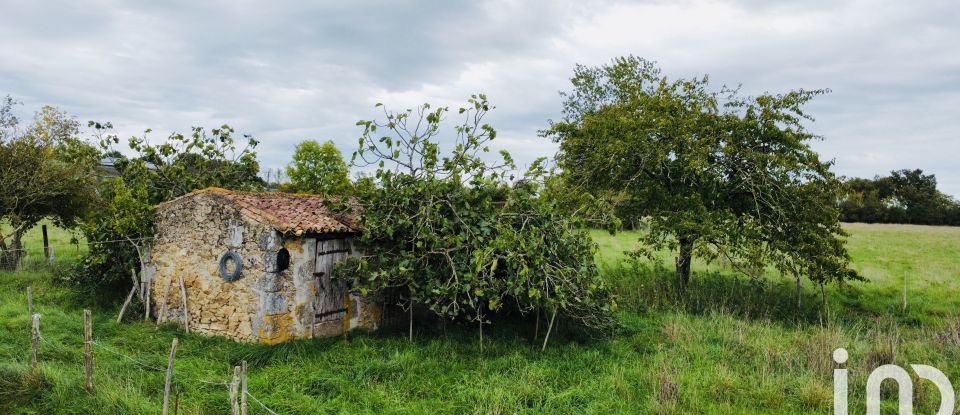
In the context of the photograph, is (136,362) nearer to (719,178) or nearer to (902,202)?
(719,178)

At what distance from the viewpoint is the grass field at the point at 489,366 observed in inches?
323

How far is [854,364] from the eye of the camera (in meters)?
10.1

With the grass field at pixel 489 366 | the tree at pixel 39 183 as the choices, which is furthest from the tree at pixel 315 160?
the grass field at pixel 489 366

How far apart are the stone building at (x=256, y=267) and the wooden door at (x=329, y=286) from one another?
21mm

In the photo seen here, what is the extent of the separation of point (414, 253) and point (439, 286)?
1065mm

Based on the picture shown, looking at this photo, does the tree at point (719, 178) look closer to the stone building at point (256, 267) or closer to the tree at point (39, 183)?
the stone building at point (256, 267)

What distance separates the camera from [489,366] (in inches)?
394

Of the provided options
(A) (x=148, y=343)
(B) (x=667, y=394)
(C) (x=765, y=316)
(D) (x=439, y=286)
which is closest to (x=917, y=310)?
(C) (x=765, y=316)

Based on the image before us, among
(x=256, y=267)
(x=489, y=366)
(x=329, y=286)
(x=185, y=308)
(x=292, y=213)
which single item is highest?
(x=292, y=213)

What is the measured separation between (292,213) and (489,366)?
527 centimetres

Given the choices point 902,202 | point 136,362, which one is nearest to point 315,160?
point 136,362

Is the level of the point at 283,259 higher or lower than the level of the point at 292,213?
lower

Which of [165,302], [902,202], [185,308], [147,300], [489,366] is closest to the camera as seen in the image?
[489,366]

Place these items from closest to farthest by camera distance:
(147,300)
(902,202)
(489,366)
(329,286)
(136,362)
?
(136,362), (489,366), (329,286), (147,300), (902,202)
